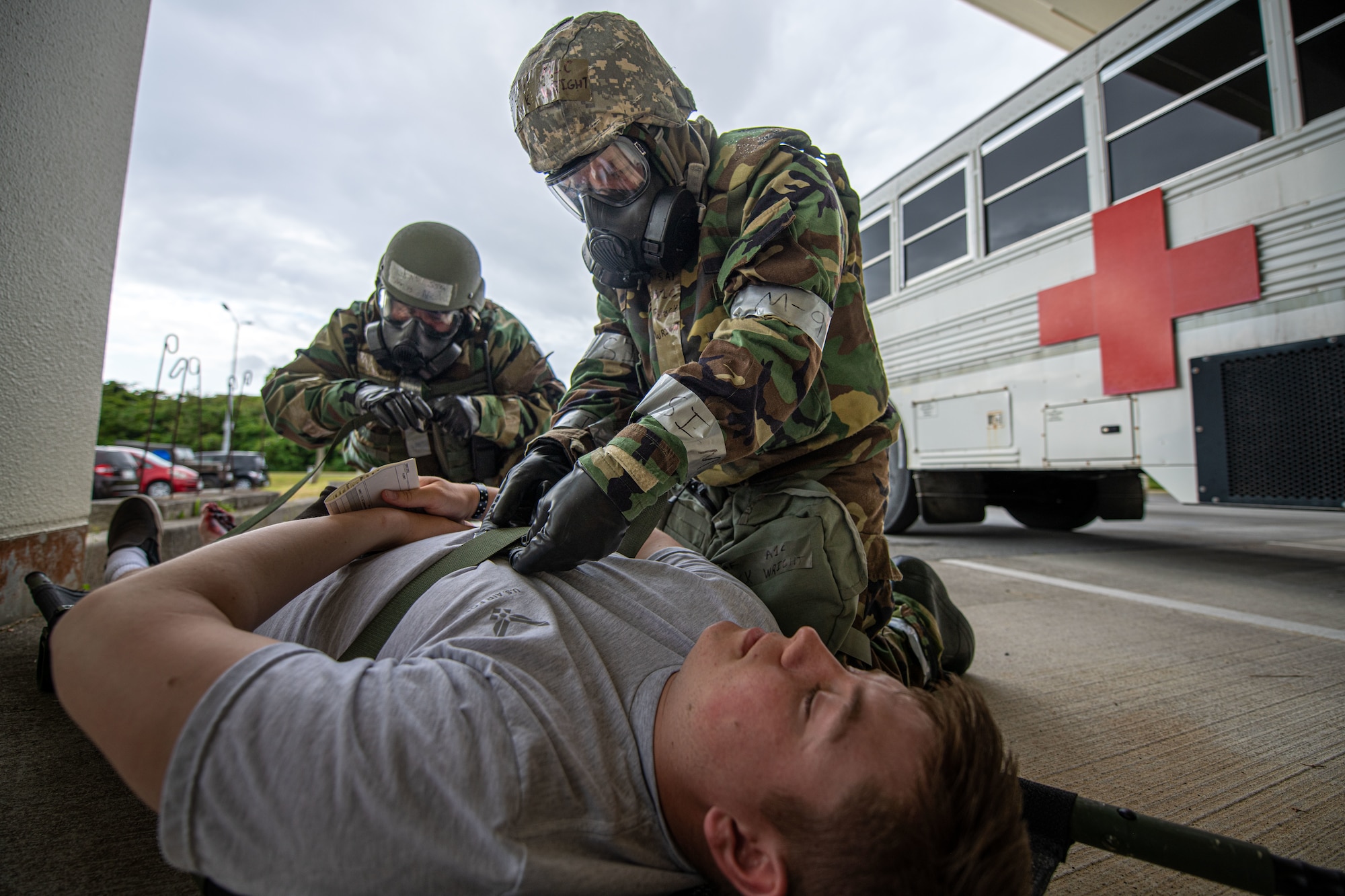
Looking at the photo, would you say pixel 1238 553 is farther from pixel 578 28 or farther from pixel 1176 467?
pixel 578 28

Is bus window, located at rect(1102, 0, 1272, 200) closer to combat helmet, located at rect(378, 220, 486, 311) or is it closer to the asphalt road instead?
the asphalt road

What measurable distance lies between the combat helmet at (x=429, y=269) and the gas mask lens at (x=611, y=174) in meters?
1.39

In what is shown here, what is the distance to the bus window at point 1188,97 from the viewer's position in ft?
11.3

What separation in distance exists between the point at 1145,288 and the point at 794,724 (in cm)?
431

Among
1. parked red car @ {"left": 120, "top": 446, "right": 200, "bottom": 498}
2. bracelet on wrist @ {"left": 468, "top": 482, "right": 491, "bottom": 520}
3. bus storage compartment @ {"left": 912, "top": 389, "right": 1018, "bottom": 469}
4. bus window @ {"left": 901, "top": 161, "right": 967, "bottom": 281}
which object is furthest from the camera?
parked red car @ {"left": 120, "top": 446, "right": 200, "bottom": 498}

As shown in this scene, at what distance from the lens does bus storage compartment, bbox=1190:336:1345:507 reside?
3.11 meters

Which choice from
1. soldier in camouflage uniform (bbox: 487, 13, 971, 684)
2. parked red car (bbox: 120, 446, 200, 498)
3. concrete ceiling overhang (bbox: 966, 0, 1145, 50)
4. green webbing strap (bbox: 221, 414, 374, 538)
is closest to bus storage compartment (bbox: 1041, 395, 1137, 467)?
soldier in camouflage uniform (bbox: 487, 13, 971, 684)

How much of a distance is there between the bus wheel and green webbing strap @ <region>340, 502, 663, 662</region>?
14.4ft

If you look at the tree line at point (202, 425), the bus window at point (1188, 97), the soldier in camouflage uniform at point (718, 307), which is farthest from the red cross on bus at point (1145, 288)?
the tree line at point (202, 425)

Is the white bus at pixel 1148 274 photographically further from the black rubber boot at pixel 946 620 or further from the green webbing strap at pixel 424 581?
the green webbing strap at pixel 424 581

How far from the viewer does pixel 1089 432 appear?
414 centimetres

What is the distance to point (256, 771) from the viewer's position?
25.9 inches

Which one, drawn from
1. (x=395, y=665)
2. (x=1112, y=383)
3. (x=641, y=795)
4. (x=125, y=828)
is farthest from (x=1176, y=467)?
(x=125, y=828)

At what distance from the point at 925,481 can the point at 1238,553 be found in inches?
89.7
